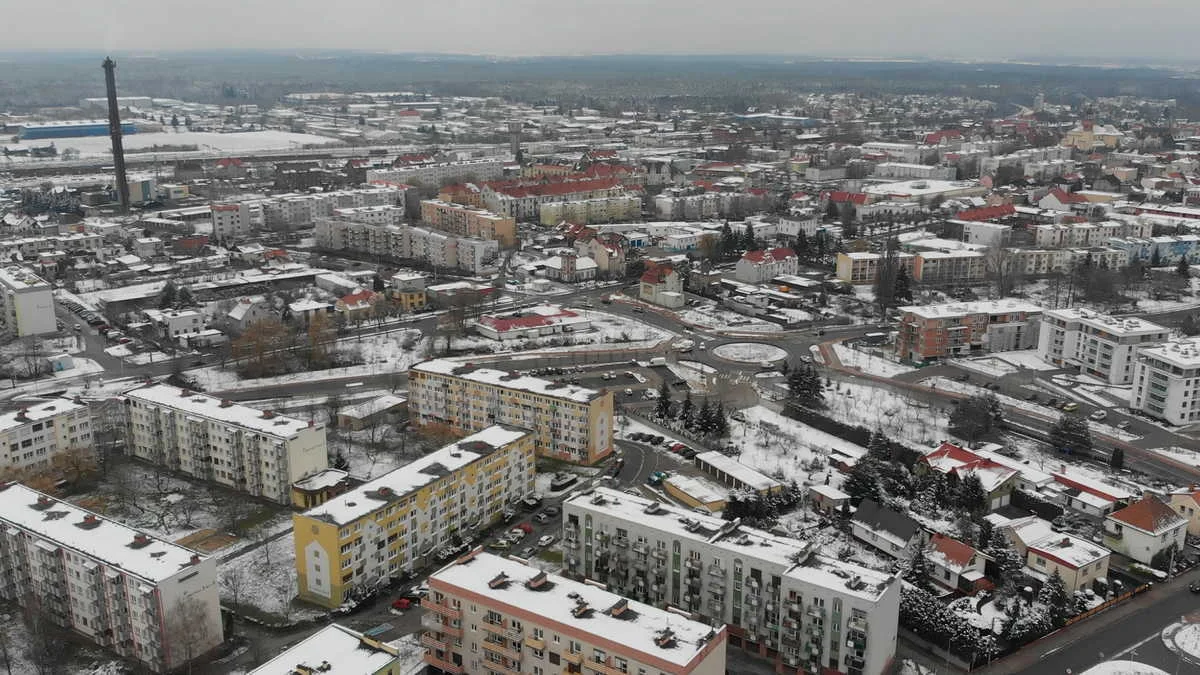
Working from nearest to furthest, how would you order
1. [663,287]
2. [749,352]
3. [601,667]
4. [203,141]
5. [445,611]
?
[601,667], [445,611], [749,352], [663,287], [203,141]

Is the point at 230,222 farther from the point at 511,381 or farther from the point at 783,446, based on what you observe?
the point at 783,446

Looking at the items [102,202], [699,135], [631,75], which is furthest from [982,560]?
[631,75]

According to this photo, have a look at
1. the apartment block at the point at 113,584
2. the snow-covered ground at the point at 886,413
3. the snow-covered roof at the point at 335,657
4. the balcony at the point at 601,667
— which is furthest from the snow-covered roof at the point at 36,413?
the snow-covered ground at the point at 886,413

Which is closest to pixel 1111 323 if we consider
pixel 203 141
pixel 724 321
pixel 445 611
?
pixel 724 321

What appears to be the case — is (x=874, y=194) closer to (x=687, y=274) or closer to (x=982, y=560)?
(x=687, y=274)

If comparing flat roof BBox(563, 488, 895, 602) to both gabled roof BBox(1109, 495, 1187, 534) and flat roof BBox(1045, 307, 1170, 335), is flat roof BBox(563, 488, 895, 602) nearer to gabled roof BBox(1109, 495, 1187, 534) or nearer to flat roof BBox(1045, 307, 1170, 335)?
gabled roof BBox(1109, 495, 1187, 534)

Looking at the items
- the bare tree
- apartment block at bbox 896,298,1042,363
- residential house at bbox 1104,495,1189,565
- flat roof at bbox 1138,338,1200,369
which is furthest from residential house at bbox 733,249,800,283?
the bare tree
